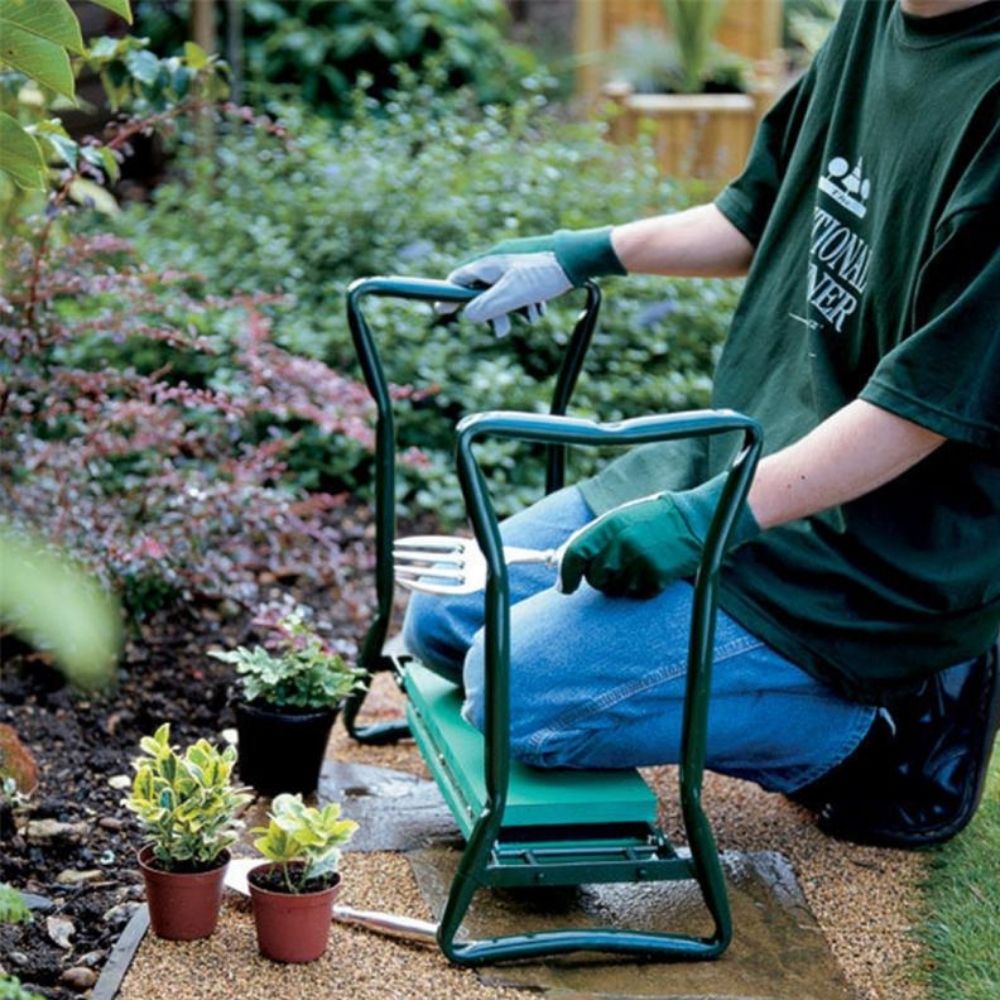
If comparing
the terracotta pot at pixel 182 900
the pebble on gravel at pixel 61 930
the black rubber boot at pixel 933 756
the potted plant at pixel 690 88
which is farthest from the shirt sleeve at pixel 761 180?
the potted plant at pixel 690 88

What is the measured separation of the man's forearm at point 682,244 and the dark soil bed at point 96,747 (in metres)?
1.04

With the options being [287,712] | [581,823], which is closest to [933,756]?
[581,823]

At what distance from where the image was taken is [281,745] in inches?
113

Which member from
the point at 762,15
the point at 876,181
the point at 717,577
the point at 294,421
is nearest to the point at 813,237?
the point at 876,181

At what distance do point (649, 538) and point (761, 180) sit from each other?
0.97 meters

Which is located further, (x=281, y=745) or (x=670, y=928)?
(x=281, y=745)

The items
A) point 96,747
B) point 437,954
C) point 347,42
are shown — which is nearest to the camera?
point 437,954

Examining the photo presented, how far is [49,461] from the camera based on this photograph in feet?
11.3

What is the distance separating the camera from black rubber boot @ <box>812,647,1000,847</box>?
9.43ft

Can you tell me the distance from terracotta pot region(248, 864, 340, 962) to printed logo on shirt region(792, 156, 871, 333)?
3.64 ft

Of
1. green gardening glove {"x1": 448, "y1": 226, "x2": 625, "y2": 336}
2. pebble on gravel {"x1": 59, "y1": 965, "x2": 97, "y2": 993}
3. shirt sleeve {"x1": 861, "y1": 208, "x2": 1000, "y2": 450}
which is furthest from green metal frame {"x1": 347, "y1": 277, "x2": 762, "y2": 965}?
green gardening glove {"x1": 448, "y1": 226, "x2": 625, "y2": 336}

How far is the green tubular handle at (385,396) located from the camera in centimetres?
288

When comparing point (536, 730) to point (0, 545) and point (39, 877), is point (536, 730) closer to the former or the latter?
point (39, 877)

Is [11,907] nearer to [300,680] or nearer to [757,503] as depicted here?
[300,680]
